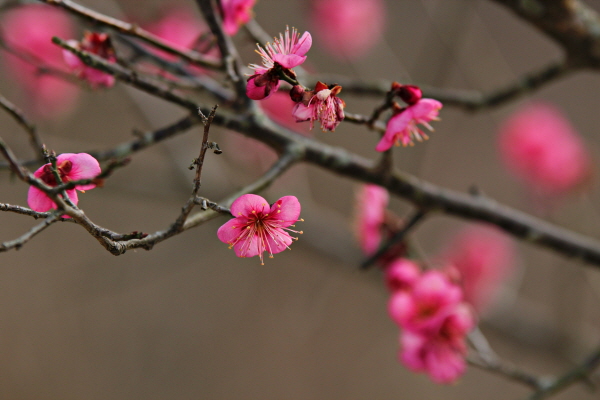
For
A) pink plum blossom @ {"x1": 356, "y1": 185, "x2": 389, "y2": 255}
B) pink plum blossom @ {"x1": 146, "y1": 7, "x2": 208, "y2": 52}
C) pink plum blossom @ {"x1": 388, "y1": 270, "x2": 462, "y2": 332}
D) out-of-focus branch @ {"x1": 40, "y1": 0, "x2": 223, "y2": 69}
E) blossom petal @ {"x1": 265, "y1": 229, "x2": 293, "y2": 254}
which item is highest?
pink plum blossom @ {"x1": 146, "y1": 7, "x2": 208, "y2": 52}

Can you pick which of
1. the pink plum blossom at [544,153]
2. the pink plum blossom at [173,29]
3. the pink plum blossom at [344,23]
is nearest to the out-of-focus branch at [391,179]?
the pink plum blossom at [173,29]

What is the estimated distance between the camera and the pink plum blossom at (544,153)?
5.02ft

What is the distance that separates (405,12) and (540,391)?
221 centimetres

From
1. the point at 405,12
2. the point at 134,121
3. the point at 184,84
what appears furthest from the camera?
the point at 405,12

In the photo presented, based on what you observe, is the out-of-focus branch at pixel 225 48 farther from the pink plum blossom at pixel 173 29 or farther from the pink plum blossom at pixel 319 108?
the pink plum blossom at pixel 173 29

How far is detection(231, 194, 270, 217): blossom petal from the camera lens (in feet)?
1.36

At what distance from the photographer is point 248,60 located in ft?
6.42

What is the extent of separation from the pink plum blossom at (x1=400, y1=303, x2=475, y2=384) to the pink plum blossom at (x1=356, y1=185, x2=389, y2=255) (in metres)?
0.18

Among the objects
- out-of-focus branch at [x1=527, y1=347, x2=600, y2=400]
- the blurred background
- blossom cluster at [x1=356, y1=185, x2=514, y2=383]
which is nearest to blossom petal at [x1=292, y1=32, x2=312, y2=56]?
blossom cluster at [x1=356, y1=185, x2=514, y2=383]

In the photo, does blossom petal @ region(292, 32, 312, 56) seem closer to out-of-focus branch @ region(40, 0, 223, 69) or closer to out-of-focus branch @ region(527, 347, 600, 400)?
out-of-focus branch @ region(40, 0, 223, 69)

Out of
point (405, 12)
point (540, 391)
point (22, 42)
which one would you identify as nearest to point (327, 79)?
point (540, 391)

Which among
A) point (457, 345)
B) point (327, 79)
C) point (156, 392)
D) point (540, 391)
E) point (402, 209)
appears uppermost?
point (327, 79)

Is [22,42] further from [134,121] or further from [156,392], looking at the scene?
[156,392]

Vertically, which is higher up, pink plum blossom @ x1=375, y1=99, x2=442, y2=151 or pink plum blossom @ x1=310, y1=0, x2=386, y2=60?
pink plum blossom @ x1=310, y1=0, x2=386, y2=60
